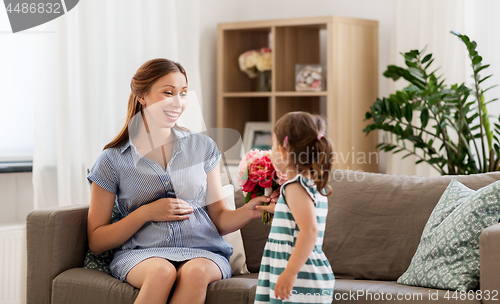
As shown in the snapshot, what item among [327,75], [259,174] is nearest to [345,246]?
[259,174]

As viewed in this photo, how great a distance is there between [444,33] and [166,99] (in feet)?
5.98

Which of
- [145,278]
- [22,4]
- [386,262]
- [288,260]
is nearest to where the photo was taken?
[288,260]

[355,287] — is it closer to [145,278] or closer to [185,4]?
[145,278]

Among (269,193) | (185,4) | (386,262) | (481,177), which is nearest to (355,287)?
(386,262)

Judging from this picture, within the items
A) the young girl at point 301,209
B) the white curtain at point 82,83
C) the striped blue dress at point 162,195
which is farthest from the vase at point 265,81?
the young girl at point 301,209

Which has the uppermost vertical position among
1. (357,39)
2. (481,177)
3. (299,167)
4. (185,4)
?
(185,4)

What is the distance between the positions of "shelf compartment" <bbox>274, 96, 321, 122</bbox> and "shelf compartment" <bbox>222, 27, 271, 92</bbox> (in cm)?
34

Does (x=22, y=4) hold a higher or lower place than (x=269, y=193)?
higher

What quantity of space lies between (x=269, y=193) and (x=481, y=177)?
83 centimetres

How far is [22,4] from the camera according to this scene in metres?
2.43

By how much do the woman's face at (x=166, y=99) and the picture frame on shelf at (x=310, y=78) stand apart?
1473 millimetres

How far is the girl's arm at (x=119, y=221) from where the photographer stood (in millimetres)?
1717

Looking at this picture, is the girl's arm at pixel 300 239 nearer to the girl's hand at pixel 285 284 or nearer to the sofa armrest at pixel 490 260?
the girl's hand at pixel 285 284

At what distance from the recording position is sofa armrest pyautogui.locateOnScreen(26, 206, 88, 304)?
1.77 meters
